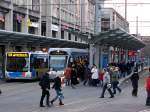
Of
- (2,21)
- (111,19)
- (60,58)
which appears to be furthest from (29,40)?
(111,19)

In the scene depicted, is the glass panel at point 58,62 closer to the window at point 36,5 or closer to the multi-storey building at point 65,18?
the multi-storey building at point 65,18

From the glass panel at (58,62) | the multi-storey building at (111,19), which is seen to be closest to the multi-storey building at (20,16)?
the glass panel at (58,62)

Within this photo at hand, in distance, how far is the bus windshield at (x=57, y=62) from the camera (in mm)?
43281

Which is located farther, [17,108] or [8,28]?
[8,28]

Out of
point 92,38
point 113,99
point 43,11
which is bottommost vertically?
point 113,99

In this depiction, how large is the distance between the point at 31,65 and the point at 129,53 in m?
34.5

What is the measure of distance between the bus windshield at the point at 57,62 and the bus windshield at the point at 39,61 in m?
1.07

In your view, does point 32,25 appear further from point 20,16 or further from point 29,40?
point 29,40

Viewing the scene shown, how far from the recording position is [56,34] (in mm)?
76188

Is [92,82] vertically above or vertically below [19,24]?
below

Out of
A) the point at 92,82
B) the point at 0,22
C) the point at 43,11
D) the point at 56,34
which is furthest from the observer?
the point at 56,34

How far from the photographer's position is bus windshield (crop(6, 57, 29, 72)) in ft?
141

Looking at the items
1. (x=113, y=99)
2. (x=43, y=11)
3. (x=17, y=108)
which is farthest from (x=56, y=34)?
(x=17, y=108)

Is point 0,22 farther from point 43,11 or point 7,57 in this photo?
point 43,11
